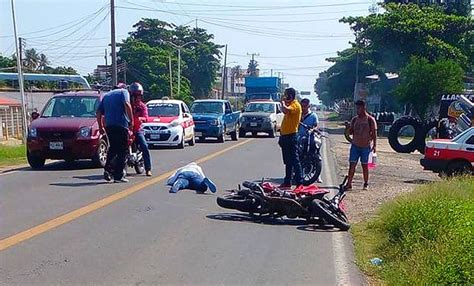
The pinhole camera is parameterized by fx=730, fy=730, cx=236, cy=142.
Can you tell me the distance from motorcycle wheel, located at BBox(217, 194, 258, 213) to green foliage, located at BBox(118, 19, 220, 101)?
5006 centimetres

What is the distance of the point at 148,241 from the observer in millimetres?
8844

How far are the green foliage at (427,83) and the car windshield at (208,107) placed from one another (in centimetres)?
1593

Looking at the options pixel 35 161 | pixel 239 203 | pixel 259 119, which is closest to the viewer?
pixel 239 203

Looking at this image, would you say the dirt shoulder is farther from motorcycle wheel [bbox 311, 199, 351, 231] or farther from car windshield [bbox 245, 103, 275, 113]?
car windshield [bbox 245, 103, 275, 113]

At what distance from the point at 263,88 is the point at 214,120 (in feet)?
63.0

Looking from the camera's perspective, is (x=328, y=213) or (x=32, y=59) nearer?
(x=328, y=213)

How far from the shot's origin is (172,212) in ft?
36.3

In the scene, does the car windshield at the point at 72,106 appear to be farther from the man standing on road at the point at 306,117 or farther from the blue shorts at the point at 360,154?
the blue shorts at the point at 360,154

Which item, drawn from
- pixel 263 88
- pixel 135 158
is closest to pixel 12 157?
pixel 135 158

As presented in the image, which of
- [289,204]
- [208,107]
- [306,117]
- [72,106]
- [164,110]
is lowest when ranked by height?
[208,107]

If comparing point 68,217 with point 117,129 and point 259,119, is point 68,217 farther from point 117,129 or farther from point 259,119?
point 259,119

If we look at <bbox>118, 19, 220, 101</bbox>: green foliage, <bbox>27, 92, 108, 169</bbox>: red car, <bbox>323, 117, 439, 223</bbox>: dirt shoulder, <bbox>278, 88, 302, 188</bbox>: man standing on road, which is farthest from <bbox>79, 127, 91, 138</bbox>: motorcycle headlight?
<bbox>118, 19, 220, 101</bbox>: green foliage

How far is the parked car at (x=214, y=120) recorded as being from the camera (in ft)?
105

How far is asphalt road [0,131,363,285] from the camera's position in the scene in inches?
287
